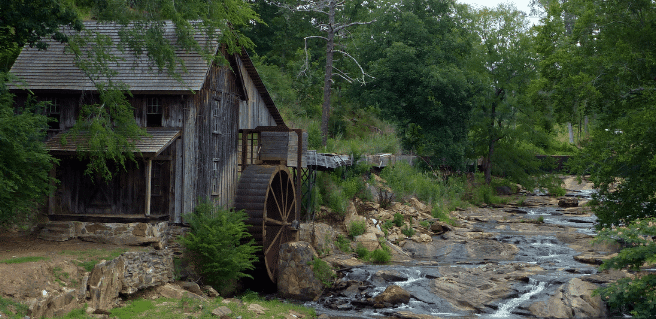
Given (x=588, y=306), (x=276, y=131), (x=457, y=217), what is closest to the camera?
(x=588, y=306)

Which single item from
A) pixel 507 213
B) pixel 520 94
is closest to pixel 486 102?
pixel 520 94

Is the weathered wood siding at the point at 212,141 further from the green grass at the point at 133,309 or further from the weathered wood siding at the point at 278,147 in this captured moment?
the green grass at the point at 133,309

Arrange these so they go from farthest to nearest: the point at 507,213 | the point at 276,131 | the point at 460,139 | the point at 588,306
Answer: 1. the point at 460,139
2. the point at 507,213
3. the point at 276,131
4. the point at 588,306

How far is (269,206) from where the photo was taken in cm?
1953

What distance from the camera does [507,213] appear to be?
1150 inches

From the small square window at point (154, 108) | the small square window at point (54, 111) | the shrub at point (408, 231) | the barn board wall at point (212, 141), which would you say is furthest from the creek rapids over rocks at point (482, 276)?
the small square window at point (54, 111)

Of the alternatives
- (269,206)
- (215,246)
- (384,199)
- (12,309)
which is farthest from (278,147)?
(12,309)

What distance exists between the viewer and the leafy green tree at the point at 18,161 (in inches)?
439

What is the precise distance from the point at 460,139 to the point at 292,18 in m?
13.7

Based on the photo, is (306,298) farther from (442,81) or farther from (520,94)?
(520,94)

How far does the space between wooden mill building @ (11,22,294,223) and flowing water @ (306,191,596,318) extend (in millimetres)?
4649

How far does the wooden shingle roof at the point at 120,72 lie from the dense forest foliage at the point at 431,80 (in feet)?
1.72

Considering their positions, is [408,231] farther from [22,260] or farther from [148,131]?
[22,260]

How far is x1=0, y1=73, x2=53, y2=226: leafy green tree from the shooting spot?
11148 millimetres
